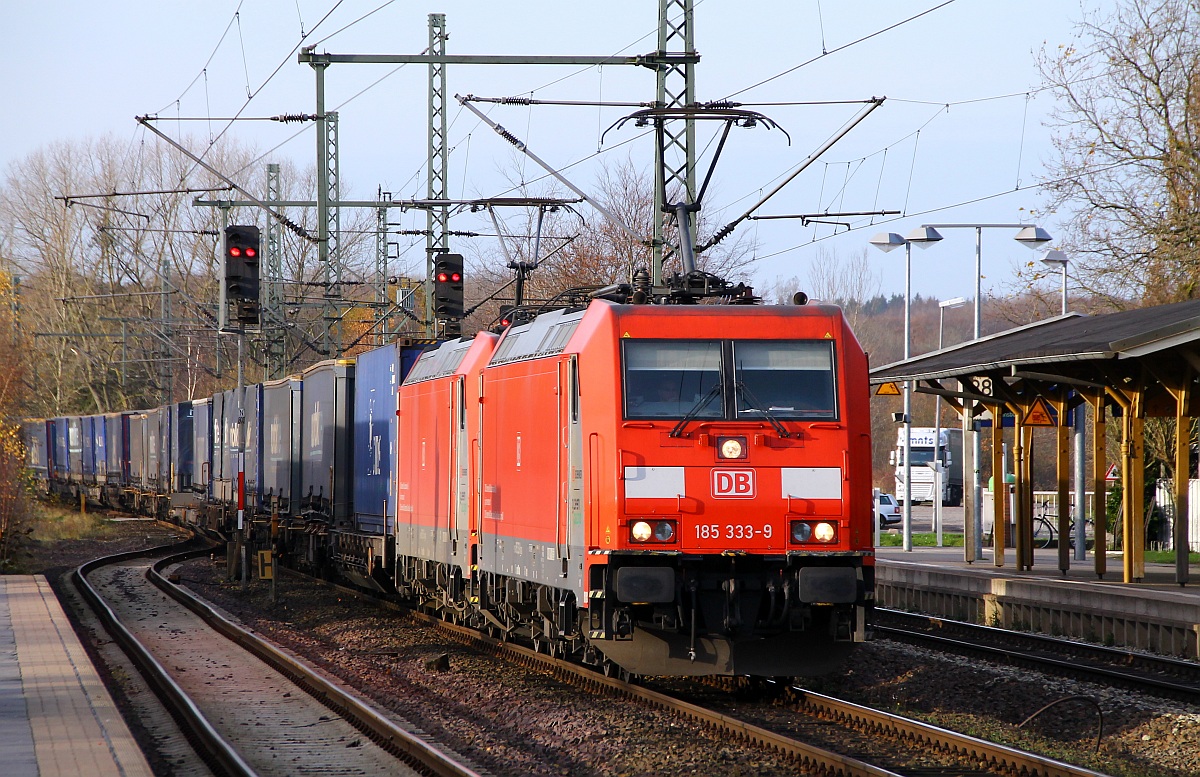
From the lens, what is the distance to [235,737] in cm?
1097

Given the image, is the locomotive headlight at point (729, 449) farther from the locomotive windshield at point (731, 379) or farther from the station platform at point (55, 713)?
the station platform at point (55, 713)

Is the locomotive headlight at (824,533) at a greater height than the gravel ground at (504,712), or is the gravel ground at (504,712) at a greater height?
the locomotive headlight at (824,533)

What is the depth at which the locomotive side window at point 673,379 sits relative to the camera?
1093cm

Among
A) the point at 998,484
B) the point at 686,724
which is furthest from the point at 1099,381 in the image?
the point at 686,724

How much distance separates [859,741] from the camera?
10.2 meters

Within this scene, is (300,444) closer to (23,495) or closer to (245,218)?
(23,495)

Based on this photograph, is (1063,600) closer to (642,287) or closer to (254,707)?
(642,287)

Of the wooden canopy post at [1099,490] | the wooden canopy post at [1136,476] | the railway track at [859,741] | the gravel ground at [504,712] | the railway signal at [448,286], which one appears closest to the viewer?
the railway track at [859,741]

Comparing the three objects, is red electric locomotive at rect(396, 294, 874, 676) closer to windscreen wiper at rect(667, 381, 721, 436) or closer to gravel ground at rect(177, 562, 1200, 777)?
windscreen wiper at rect(667, 381, 721, 436)

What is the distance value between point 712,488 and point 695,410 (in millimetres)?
672

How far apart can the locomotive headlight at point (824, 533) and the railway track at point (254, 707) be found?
3402mm

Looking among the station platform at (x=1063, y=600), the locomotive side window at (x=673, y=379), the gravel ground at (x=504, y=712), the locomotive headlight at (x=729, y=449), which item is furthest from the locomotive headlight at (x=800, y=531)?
the station platform at (x=1063, y=600)

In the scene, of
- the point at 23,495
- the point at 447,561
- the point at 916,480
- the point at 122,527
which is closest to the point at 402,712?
the point at 447,561

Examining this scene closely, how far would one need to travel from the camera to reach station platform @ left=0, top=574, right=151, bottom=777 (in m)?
8.86
